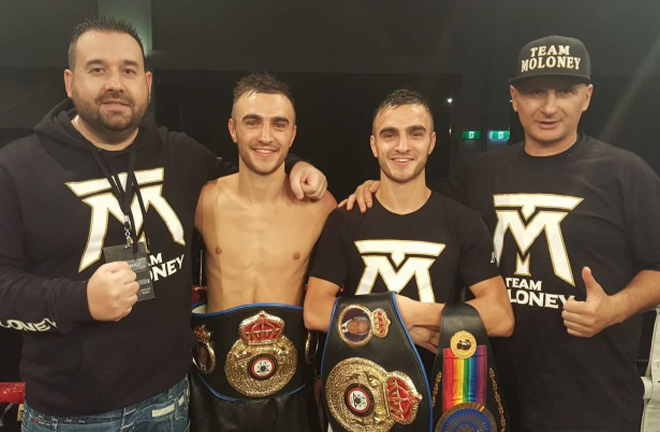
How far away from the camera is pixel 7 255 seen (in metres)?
1.13

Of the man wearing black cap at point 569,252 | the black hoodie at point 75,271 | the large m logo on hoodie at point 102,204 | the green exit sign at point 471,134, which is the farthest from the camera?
the green exit sign at point 471,134

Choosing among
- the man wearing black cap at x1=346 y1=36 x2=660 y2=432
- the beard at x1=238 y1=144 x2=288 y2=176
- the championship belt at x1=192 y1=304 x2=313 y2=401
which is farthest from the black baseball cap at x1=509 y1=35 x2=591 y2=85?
the championship belt at x1=192 y1=304 x2=313 y2=401

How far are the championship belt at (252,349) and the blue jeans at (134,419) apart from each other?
13 cm

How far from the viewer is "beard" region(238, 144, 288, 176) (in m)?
1.48

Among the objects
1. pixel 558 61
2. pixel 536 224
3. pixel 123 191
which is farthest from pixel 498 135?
pixel 123 191

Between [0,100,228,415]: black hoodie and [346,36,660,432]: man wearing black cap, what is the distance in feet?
3.50

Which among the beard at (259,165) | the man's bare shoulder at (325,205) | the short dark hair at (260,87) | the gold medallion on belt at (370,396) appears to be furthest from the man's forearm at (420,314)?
the short dark hair at (260,87)

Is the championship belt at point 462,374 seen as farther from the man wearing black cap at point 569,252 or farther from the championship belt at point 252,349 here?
the championship belt at point 252,349

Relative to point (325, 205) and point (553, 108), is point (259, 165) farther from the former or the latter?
point (553, 108)

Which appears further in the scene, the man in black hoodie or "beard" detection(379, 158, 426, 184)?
"beard" detection(379, 158, 426, 184)

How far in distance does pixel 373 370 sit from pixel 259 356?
381 millimetres

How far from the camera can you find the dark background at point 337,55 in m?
2.49

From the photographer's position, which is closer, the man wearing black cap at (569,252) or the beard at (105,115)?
the beard at (105,115)

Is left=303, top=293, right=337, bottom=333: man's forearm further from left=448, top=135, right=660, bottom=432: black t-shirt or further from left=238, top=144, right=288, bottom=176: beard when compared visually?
left=448, top=135, right=660, bottom=432: black t-shirt
